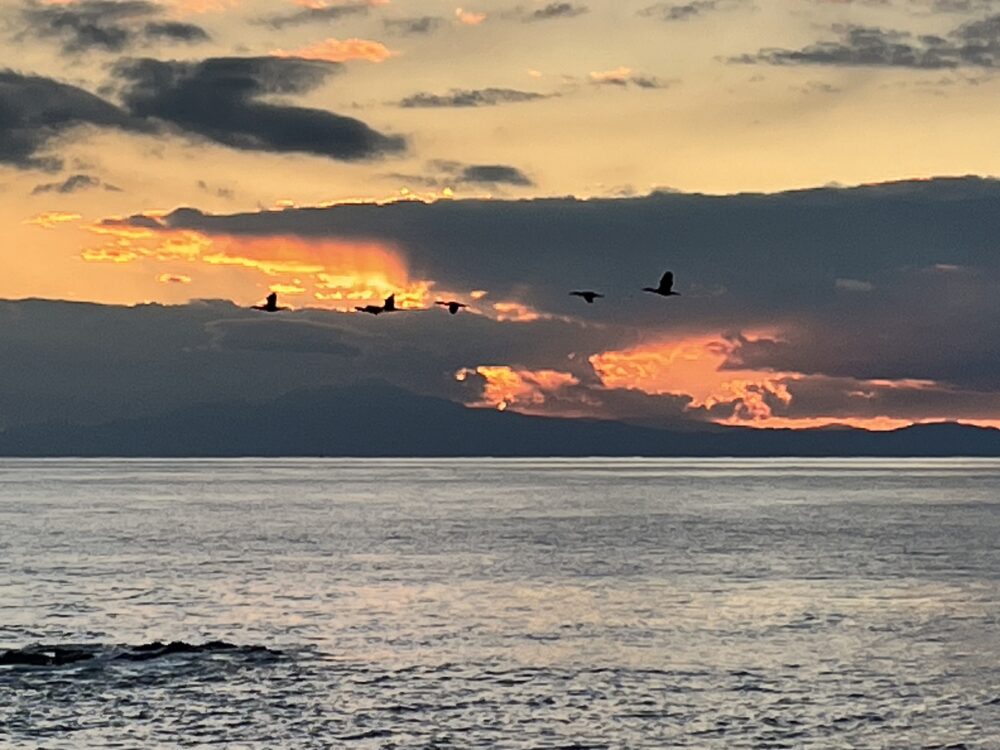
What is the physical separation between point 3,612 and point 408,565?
41.6 meters

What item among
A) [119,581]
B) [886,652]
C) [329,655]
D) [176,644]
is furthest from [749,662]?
[119,581]

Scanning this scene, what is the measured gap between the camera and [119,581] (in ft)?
374

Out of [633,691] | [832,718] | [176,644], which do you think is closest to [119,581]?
[176,644]

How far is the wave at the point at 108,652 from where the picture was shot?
7069 cm

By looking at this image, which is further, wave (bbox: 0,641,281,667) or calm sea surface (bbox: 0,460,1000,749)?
wave (bbox: 0,641,281,667)

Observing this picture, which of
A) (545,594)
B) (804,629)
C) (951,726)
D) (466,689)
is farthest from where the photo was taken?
(545,594)

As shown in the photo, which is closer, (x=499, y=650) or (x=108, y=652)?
(x=108, y=652)

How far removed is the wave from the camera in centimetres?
7069

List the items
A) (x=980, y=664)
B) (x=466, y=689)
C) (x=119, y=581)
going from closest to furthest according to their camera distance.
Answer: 1. (x=466, y=689)
2. (x=980, y=664)
3. (x=119, y=581)

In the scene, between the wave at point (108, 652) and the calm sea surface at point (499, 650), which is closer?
the calm sea surface at point (499, 650)

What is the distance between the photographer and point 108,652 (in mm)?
73688

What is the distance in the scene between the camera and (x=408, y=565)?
130 meters

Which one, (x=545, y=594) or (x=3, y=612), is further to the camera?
(x=545, y=594)

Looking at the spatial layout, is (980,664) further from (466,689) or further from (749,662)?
(466,689)
